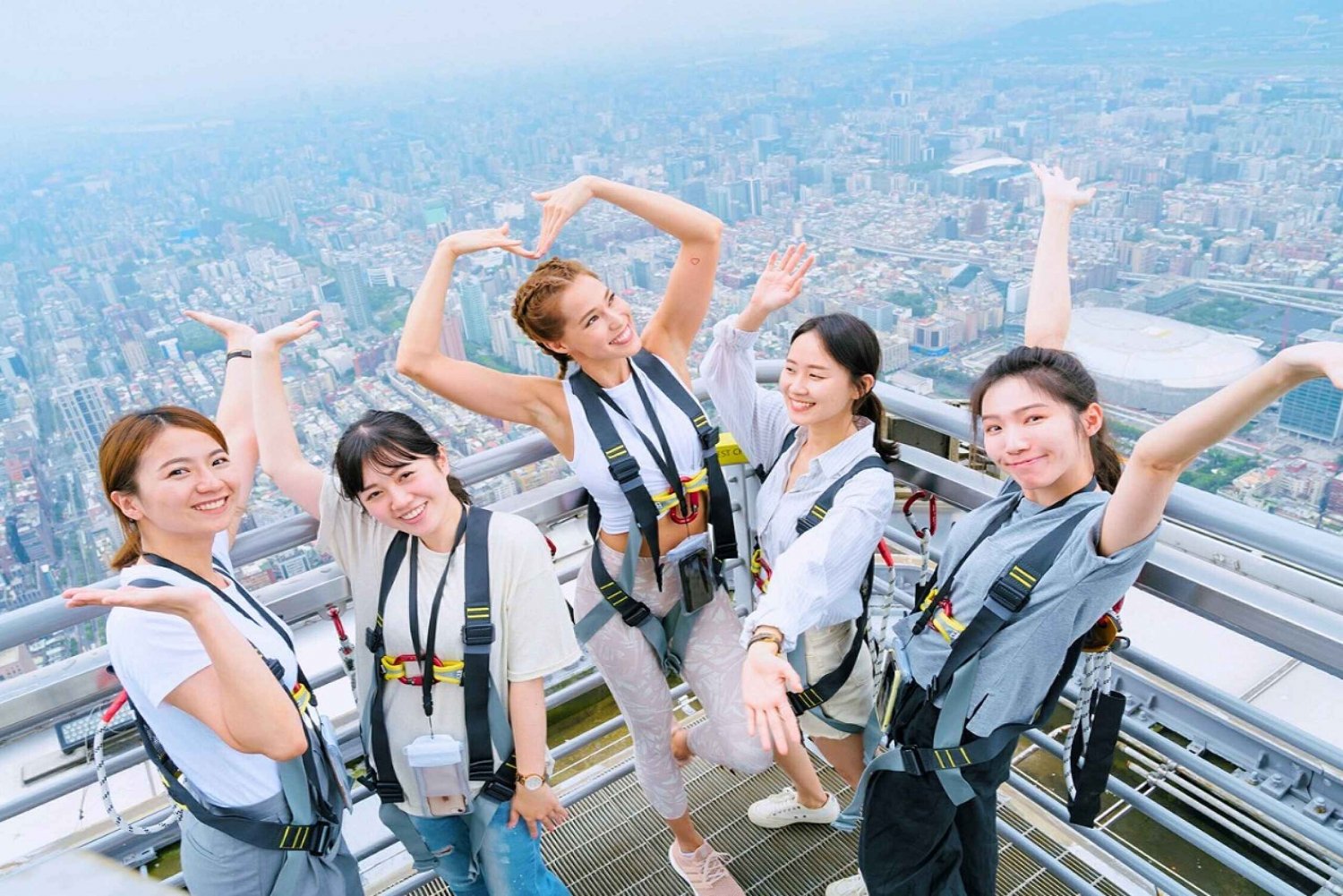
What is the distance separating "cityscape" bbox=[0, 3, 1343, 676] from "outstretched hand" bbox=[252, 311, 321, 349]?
109mm

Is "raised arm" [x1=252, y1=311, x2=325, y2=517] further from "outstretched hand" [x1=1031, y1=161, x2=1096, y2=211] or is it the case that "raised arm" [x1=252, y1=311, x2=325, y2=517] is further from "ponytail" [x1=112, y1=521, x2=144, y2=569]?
"outstretched hand" [x1=1031, y1=161, x2=1096, y2=211]

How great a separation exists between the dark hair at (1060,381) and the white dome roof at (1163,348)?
91 centimetres

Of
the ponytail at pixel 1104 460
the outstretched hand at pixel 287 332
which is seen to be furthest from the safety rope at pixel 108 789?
the ponytail at pixel 1104 460

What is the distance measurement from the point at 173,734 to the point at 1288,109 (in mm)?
11314

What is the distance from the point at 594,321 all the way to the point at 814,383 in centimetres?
57

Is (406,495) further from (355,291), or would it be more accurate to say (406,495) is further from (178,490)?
(355,291)

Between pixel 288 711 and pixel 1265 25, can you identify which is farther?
pixel 1265 25

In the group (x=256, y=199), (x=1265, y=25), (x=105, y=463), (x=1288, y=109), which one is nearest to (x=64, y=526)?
(x=105, y=463)

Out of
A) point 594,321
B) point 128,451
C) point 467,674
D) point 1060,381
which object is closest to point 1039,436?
point 1060,381

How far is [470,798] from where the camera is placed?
6.37ft

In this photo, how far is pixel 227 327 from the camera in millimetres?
2225

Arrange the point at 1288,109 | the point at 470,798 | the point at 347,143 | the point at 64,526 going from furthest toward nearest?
the point at 347,143, the point at 1288,109, the point at 64,526, the point at 470,798

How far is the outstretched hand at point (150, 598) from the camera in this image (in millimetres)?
1309

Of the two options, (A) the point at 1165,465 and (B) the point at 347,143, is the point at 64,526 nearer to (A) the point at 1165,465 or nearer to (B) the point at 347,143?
(A) the point at 1165,465
